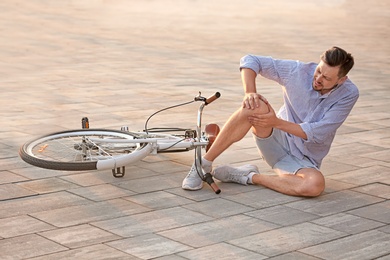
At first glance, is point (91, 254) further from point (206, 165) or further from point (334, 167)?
point (334, 167)

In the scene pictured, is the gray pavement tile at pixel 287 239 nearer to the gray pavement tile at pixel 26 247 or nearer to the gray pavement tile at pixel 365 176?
the gray pavement tile at pixel 26 247

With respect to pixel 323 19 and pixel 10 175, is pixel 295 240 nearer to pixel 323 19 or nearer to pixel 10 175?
pixel 10 175

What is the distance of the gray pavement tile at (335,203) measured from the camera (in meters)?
5.60

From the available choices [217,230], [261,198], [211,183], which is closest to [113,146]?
[211,183]

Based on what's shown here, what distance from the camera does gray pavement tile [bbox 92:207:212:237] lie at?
5.11m

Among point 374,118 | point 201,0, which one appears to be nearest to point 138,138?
point 374,118

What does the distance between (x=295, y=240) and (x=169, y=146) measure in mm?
1466

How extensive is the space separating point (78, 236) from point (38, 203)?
71 cm

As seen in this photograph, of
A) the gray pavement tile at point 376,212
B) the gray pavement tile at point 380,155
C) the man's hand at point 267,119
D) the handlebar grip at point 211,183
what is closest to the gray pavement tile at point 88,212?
the handlebar grip at point 211,183

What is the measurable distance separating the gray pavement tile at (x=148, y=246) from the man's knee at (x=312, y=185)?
121cm

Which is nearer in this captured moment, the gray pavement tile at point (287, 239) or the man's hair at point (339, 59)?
the gray pavement tile at point (287, 239)

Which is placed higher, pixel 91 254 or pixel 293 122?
pixel 293 122

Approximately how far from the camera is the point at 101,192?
19.2 ft

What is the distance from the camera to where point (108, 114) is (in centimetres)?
856
